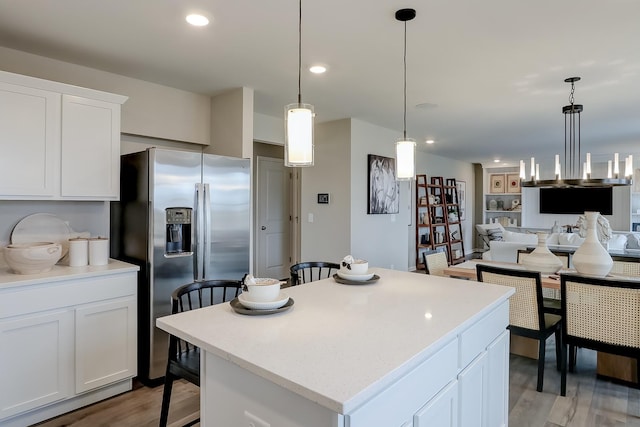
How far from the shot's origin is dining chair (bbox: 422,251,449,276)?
391 centimetres

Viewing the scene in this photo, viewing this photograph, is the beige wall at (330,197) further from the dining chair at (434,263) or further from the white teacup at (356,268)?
the white teacup at (356,268)

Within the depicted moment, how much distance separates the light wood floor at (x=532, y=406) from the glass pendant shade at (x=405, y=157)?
167cm

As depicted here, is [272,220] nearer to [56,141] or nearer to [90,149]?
[90,149]

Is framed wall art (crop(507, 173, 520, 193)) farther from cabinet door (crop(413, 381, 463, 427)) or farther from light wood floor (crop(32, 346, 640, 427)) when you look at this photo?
cabinet door (crop(413, 381, 463, 427))

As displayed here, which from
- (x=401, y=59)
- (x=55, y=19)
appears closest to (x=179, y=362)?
(x=55, y=19)

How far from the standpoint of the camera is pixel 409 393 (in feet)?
3.88

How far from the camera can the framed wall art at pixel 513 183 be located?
10.1 metres

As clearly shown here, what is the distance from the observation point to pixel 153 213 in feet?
9.16

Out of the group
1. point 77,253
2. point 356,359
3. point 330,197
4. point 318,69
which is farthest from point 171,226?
point 330,197

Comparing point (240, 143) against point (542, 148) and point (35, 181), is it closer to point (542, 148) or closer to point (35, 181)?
point (35, 181)

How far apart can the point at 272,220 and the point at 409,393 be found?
198 inches

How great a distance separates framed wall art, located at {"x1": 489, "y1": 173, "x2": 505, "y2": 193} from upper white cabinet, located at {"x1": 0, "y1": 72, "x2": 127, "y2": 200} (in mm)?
9875

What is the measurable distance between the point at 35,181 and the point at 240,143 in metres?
1.69

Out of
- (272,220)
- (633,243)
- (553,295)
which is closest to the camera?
(553,295)
